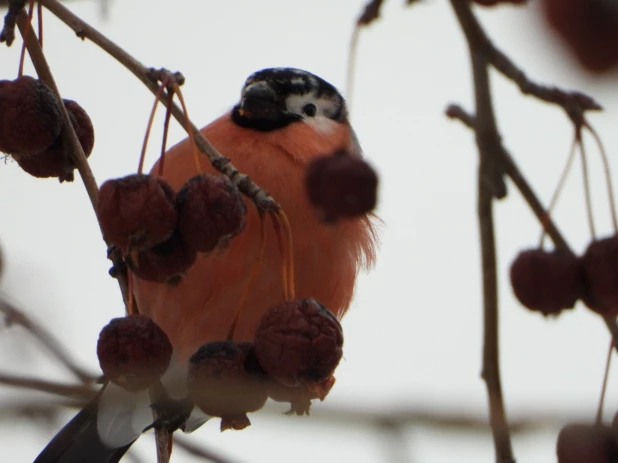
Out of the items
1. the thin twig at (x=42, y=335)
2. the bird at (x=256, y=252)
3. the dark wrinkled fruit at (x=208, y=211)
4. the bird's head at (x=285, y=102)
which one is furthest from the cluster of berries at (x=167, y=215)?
the bird's head at (x=285, y=102)

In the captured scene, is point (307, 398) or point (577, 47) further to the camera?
point (307, 398)

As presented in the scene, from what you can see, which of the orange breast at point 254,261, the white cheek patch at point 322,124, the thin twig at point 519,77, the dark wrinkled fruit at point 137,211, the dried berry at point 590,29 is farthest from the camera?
the white cheek patch at point 322,124

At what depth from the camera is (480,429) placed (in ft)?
2.22

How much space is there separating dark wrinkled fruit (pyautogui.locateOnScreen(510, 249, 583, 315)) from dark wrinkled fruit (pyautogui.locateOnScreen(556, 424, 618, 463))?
5.7 inches

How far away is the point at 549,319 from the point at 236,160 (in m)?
1.52

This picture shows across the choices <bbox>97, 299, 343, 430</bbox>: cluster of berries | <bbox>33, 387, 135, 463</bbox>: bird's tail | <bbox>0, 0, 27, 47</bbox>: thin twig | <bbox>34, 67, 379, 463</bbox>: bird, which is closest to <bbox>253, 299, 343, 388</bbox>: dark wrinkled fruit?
<bbox>97, 299, 343, 430</bbox>: cluster of berries

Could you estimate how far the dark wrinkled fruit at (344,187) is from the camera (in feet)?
3.10

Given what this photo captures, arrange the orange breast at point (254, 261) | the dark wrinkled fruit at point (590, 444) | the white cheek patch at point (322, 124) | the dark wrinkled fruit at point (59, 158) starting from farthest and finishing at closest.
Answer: the white cheek patch at point (322, 124), the orange breast at point (254, 261), the dark wrinkled fruit at point (59, 158), the dark wrinkled fruit at point (590, 444)

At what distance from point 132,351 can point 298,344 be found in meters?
0.22

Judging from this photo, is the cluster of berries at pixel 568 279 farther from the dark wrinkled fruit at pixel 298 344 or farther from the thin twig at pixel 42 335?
the thin twig at pixel 42 335

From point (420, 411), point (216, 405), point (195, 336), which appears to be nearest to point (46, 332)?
point (195, 336)

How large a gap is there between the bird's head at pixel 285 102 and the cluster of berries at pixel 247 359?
1.52 m

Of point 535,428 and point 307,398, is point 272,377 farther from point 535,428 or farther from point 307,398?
point 535,428

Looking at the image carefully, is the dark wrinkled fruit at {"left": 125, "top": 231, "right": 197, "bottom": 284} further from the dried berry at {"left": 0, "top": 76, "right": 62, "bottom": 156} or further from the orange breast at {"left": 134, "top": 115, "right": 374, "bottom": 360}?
the orange breast at {"left": 134, "top": 115, "right": 374, "bottom": 360}
